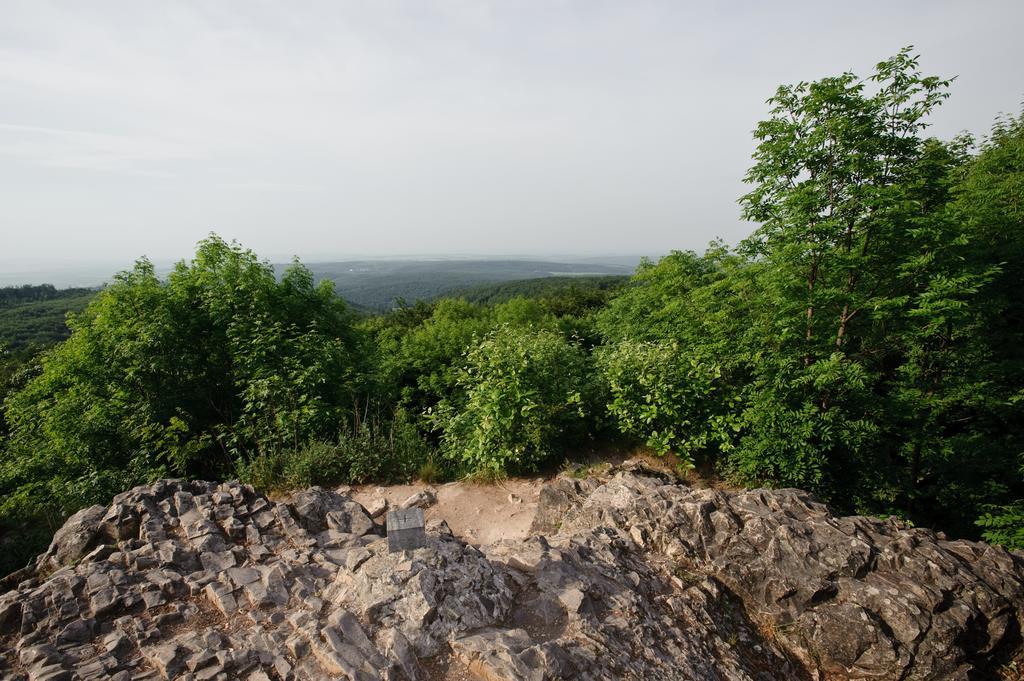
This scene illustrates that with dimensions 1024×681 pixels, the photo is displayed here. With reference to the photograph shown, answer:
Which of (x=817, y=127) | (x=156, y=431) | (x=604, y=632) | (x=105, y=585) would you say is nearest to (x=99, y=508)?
(x=105, y=585)

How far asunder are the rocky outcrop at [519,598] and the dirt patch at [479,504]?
156 centimetres

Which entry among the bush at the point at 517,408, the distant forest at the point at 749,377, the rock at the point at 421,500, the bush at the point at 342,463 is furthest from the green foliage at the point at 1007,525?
the bush at the point at 342,463

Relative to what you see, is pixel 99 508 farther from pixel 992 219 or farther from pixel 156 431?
pixel 992 219

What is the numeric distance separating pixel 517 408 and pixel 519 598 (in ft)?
15.2

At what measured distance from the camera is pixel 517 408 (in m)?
9.33

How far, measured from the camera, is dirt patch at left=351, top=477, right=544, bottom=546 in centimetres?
785

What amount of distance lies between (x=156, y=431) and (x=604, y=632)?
1052cm

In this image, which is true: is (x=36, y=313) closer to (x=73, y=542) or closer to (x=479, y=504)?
(x=73, y=542)

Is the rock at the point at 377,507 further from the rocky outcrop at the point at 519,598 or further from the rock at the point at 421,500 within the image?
the rocky outcrop at the point at 519,598

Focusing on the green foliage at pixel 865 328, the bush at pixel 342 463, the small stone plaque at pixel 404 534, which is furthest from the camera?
the bush at pixel 342 463

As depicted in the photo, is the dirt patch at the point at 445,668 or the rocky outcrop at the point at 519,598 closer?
the dirt patch at the point at 445,668

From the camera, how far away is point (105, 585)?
467 centimetres

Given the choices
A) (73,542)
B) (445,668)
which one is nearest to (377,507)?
(73,542)

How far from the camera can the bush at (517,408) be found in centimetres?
919
